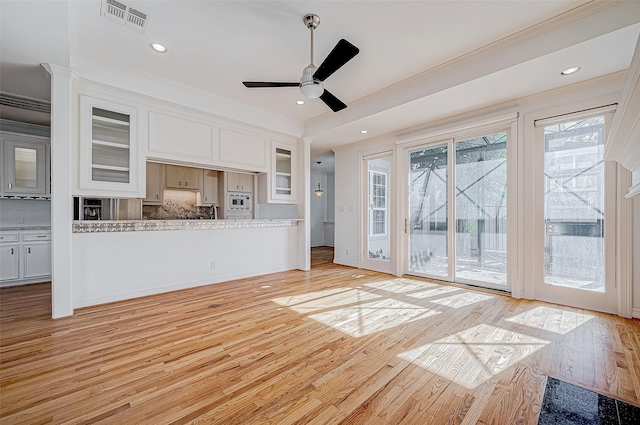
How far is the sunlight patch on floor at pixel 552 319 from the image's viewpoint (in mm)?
2672

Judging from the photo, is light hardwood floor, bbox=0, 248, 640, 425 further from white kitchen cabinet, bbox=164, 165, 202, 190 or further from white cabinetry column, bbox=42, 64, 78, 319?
white kitchen cabinet, bbox=164, 165, 202, 190

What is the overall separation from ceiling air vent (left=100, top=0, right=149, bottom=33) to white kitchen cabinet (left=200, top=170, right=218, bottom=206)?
136 inches

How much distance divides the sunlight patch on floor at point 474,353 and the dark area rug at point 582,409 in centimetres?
34

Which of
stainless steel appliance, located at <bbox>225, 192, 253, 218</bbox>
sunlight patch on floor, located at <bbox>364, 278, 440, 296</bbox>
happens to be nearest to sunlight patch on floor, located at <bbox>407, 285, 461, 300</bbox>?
sunlight patch on floor, located at <bbox>364, 278, 440, 296</bbox>

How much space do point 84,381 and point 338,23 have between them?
347 centimetres

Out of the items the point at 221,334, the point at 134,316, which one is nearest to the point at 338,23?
the point at 221,334

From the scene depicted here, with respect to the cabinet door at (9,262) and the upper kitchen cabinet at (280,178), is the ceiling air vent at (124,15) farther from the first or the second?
the cabinet door at (9,262)

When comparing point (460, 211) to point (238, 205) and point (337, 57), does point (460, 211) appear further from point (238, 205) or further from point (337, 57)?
point (238, 205)

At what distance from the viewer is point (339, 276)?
4.91 m

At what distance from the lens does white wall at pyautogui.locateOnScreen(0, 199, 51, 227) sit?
4750 mm

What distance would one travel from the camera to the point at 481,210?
4.07 metres

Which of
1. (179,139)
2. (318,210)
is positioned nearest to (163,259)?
(179,139)

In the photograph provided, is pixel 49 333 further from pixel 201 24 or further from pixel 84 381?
pixel 201 24

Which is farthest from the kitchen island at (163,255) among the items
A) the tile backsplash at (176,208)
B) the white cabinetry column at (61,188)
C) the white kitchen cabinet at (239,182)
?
the tile backsplash at (176,208)
